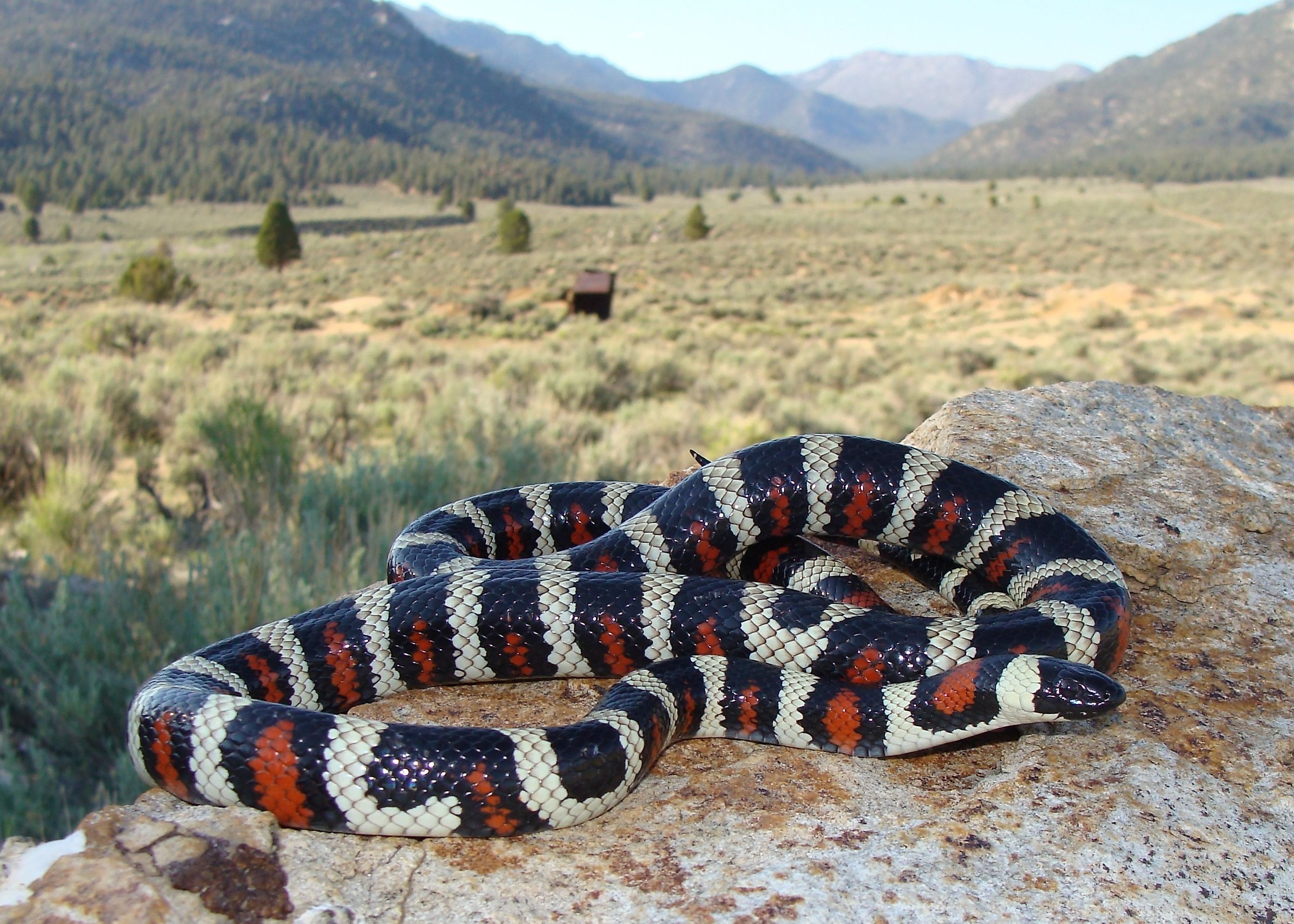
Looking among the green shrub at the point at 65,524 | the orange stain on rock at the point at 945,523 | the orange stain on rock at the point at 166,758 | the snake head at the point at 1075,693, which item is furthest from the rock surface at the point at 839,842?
the green shrub at the point at 65,524

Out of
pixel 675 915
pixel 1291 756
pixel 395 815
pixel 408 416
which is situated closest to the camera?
pixel 675 915

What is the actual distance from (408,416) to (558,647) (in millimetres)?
10052

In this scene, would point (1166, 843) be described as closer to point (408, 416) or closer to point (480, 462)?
point (480, 462)

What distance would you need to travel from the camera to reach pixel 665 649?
354 centimetres

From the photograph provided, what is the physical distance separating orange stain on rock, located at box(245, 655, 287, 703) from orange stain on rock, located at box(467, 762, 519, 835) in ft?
3.57

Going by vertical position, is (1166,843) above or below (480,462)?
above

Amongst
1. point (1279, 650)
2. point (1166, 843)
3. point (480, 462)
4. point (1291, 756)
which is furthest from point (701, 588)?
point (480, 462)

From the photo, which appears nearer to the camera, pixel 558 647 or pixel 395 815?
pixel 395 815

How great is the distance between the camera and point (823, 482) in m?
3.91

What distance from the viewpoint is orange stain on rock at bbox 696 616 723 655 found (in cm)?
354

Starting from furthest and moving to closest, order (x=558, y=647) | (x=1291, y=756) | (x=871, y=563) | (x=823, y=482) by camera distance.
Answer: (x=871, y=563)
(x=823, y=482)
(x=558, y=647)
(x=1291, y=756)

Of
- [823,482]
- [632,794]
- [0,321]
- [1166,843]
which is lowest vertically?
[0,321]

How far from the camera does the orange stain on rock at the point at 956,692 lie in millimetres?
3012

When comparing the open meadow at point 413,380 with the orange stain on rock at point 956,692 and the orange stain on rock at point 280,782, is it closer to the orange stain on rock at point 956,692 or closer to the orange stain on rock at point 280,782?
the orange stain on rock at point 280,782
